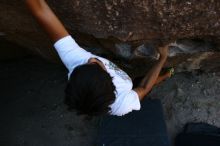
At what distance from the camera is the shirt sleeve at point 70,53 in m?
2.28

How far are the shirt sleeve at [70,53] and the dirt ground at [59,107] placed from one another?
3.38 ft

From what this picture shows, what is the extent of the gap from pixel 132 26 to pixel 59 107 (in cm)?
111

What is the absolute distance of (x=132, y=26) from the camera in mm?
2525

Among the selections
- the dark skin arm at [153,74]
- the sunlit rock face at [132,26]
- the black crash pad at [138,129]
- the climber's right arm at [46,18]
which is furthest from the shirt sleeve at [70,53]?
the black crash pad at [138,129]

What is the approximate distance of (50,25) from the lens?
225 cm

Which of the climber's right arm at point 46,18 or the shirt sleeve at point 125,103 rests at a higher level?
the climber's right arm at point 46,18

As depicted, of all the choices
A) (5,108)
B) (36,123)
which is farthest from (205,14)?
(5,108)

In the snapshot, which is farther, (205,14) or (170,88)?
(170,88)

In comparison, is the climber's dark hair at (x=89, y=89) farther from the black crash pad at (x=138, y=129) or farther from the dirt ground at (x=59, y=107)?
the dirt ground at (x=59, y=107)

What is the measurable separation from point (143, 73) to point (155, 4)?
894mm

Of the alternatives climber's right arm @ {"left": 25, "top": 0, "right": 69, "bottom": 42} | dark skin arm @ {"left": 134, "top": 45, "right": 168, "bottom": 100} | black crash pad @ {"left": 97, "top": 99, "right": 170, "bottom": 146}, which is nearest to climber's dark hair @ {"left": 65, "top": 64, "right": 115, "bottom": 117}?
climber's right arm @ {"left": 25, "top": 0, "right": 69, "bottom": 42}

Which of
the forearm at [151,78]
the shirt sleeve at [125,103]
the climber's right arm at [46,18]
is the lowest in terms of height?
the forearm at [151,78]

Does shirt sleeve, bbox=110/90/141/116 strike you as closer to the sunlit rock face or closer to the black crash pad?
the sunlit rock face

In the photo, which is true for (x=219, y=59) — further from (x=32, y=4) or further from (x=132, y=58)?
(x=32, y=4)
